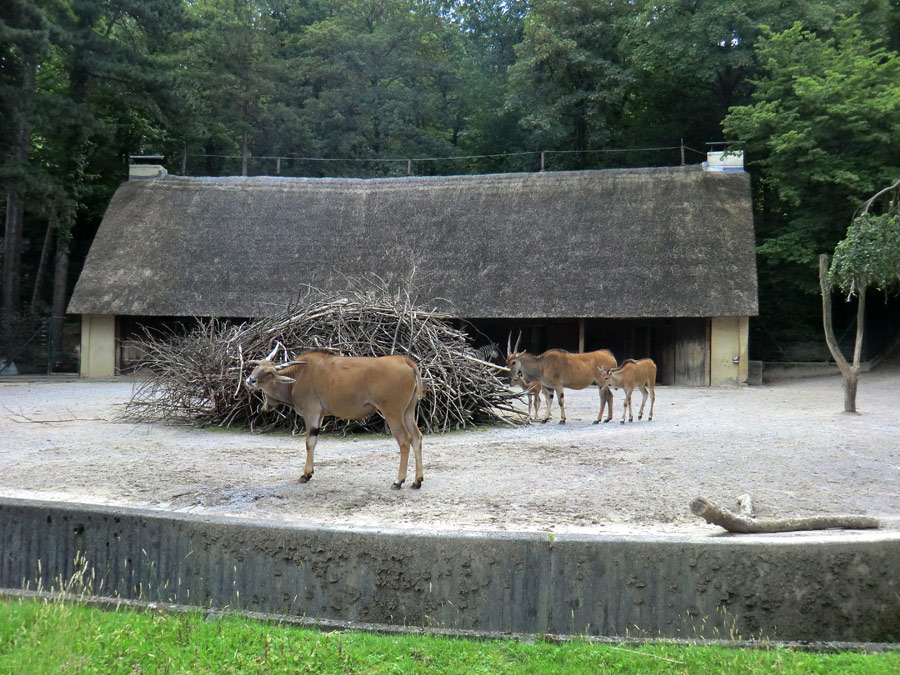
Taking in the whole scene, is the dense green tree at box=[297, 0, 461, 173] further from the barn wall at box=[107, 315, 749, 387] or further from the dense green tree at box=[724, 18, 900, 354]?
the dense green tree at box=[724, 18, 900, 354]

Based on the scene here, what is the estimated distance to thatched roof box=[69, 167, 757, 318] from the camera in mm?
22891

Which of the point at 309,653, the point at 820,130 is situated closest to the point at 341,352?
the point at 309,653

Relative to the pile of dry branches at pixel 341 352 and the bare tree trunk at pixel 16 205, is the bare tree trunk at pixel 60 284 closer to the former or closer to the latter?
the bare tree trunk at pixel 16 205

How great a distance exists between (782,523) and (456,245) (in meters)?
20.2

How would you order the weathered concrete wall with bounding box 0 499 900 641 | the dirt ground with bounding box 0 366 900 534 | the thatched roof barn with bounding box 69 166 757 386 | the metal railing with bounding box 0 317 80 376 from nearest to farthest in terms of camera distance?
the weathered concrete wall with bounding box 0 499 900 641 → the dirt ground with bounding box 0 366 900 534 → the thatched roof barn with bounding box 69 166 757 386 → the metal railing with bounding box 0 317 80 376

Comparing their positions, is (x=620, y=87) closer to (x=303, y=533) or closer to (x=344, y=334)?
(x=344, y=334)

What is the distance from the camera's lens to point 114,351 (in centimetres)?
2455

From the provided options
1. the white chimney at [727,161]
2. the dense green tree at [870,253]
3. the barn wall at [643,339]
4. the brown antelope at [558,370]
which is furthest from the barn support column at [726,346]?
the brown antelope at [558,370]

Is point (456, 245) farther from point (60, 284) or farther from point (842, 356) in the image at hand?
point (60, 284)

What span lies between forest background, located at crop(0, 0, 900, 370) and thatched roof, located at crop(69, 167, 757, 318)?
2.05m

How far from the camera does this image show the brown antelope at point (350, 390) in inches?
314

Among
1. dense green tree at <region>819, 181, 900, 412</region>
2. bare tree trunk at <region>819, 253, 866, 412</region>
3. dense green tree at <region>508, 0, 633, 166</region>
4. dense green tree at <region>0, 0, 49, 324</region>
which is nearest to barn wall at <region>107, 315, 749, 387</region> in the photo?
dense green tree at <region>0, 0, 49, 324</region>

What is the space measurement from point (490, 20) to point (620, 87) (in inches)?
592

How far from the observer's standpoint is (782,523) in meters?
5.54
